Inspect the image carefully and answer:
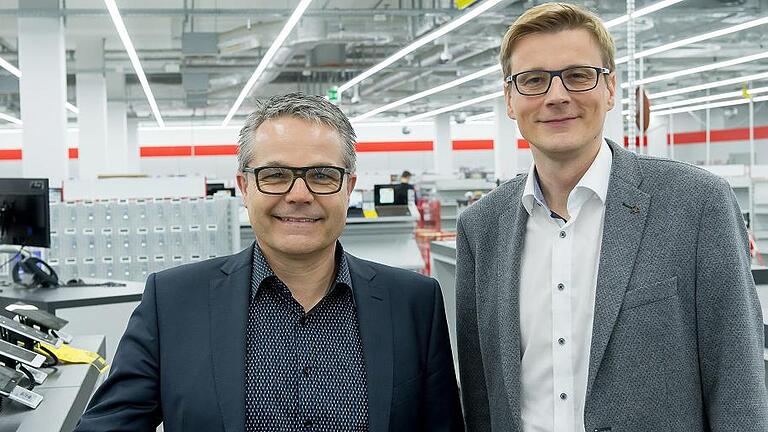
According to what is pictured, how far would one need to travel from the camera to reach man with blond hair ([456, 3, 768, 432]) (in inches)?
60.4

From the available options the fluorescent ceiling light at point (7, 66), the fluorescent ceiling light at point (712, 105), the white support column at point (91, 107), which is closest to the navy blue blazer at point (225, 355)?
the fluorescent ceiling light at point (7, 66)

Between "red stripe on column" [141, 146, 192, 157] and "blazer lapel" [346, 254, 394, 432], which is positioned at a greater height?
"red stripe on column" [141, 146, 192, 157]

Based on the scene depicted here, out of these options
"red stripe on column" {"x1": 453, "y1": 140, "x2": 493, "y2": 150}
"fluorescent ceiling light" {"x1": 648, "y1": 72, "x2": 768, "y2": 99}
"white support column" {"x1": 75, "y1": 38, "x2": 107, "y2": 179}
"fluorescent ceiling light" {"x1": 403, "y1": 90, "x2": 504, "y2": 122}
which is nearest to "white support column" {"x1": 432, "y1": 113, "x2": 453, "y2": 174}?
"fluorescent ceiling light" {"x1": 403, "y1": 90, "x2": 504, "y2": 122}

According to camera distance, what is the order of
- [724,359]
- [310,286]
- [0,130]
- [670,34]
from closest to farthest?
1. [724,359]
2. [310,286]
3. [670,34]
4. [0,130]

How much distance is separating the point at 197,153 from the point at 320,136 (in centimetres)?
2709

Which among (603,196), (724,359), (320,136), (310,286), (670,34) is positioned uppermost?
(670,34)

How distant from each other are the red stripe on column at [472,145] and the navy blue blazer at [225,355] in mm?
28026

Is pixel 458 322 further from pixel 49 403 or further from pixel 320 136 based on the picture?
pixel 49 403

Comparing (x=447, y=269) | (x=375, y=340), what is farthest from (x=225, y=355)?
(x=447, y=269)

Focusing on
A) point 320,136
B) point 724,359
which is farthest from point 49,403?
point 724,359

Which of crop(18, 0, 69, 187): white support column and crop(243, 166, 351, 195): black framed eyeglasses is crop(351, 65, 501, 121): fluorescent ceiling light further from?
crop(243, 166, 351, 195): black framed eyeglasses

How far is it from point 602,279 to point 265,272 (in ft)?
2.19

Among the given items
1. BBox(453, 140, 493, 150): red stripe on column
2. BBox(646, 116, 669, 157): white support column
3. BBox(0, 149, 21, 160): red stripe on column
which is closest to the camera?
BBox(646, 116, 669, 157): white support column

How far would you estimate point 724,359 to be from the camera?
59.7 inches
